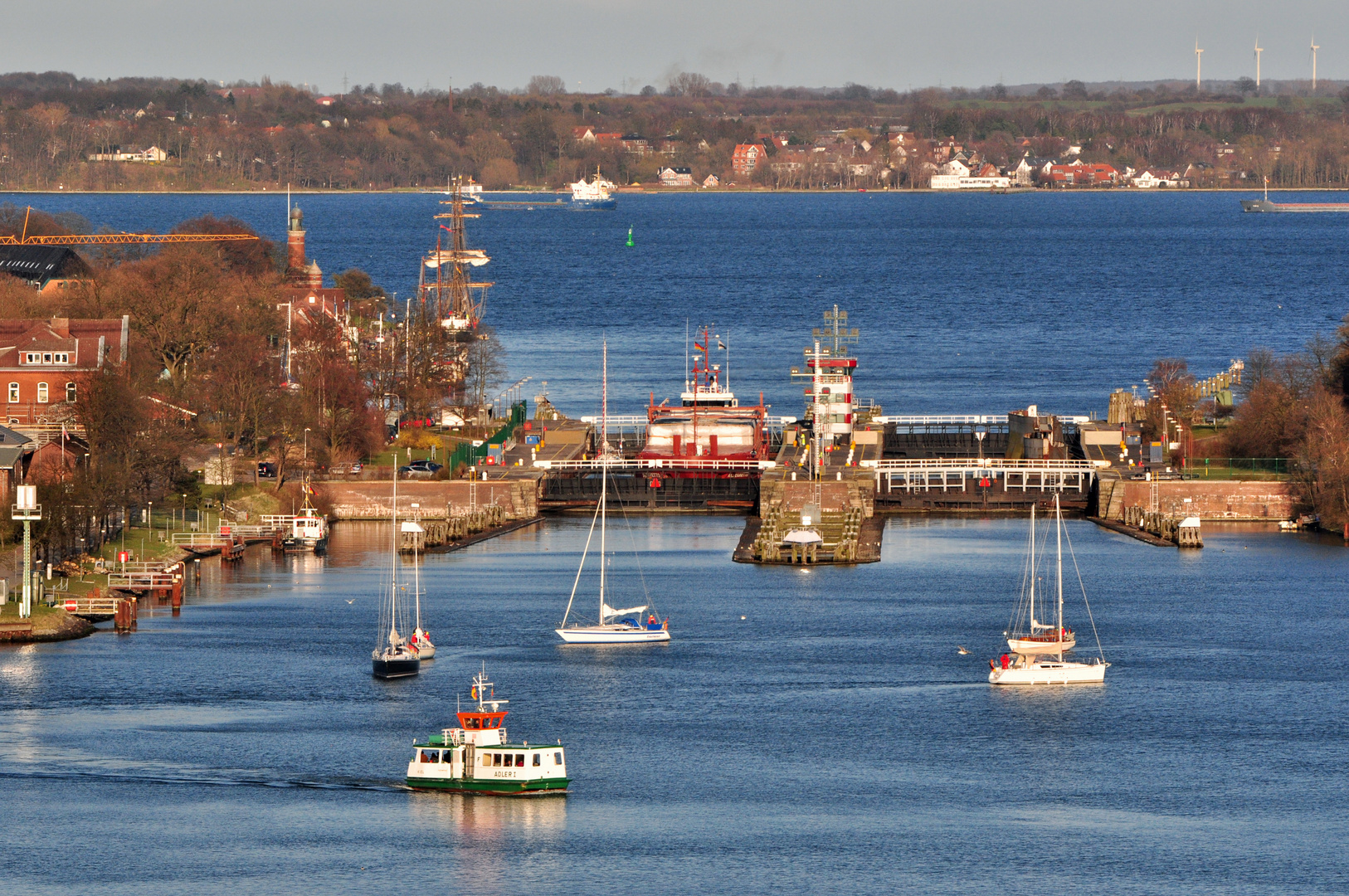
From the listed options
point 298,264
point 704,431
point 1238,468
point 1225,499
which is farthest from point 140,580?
point 298,264

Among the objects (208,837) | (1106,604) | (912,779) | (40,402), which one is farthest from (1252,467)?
(208,837)

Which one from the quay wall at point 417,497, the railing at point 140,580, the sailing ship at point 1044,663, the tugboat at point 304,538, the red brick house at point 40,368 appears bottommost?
the sailing ship at point 1044,663

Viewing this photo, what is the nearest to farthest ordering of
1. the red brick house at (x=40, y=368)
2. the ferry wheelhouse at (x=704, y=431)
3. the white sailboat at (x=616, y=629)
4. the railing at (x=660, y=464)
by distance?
the white sailboat at (x=616, y=629)
the red brick house at (x=40, y=368)
the railing at (x=660, y=464)
the ferry wheelhouse at (x=704, y=431)

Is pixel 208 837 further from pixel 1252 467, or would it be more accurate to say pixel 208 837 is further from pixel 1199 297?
pixel 1199 297

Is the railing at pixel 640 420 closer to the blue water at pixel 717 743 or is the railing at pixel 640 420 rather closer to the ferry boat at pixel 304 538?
the ferry boat at pixel 304 538

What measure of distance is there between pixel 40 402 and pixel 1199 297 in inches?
4745

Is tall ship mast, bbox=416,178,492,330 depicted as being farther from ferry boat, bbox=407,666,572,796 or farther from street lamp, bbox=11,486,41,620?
ferry boat, bbox=407,666,572,796

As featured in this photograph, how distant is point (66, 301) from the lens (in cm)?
10306

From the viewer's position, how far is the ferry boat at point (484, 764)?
46.6m

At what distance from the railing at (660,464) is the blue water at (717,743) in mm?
14807

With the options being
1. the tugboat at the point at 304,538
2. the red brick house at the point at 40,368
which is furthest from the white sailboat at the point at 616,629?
the red brick house at the point at 40,368

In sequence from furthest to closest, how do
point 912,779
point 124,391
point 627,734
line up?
point 124,391 < point 627,734 < point 912,779

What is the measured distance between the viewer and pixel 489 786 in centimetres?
4709

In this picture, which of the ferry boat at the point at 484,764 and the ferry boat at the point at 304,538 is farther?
the ferry boat at the point at 304,538
